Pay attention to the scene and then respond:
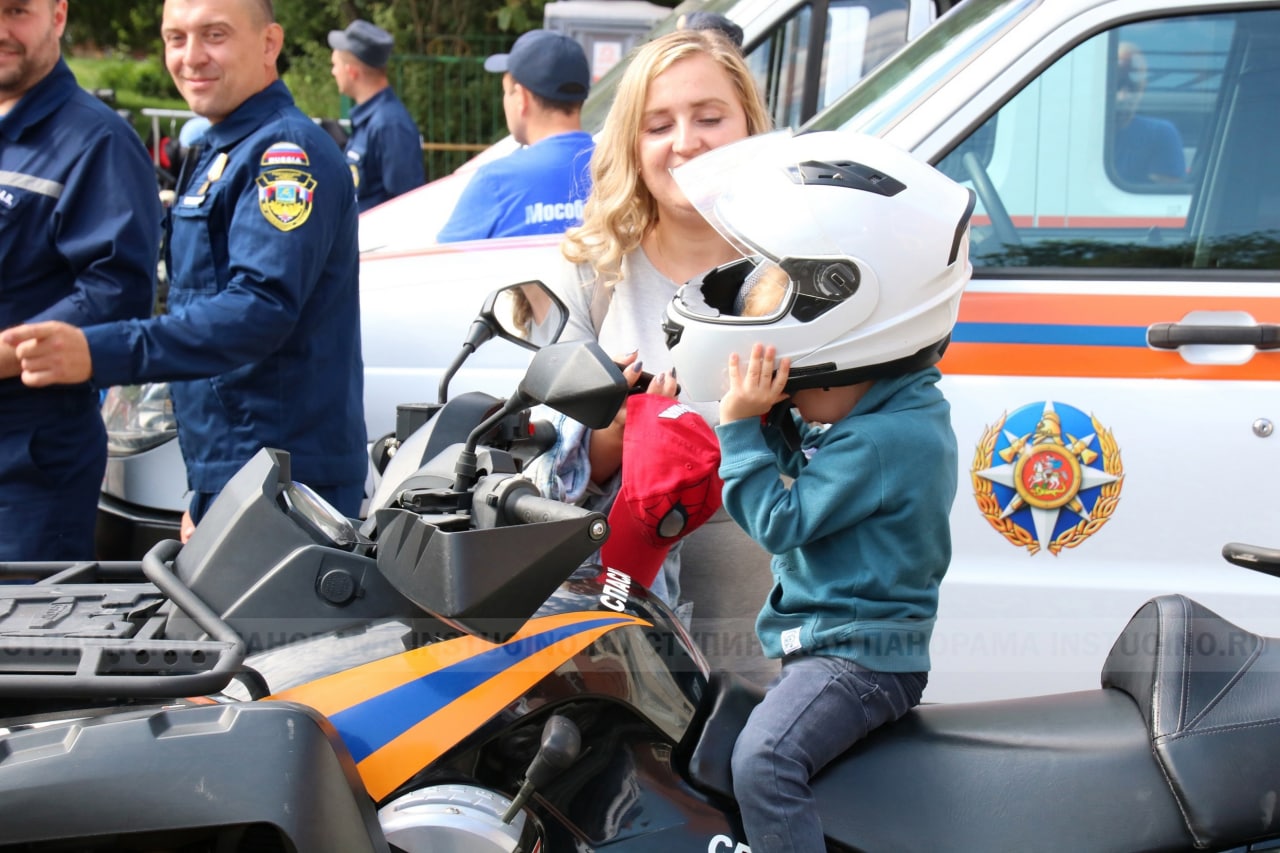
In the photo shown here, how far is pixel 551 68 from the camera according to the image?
16.0 feet

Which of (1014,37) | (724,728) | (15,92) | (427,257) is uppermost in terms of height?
(1014,37)

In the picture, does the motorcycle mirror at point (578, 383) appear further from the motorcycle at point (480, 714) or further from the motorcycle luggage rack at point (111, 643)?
the motorcycle luggage rack at point (111, 643)

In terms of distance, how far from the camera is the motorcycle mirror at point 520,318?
2.11 metres

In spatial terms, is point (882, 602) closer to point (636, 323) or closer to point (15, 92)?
point (636, 323)

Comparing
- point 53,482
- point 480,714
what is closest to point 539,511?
point 480,714

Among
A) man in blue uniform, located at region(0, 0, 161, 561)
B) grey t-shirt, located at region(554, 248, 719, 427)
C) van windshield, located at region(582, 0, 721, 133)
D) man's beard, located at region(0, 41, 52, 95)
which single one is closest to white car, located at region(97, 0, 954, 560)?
man in blue uniform, located at region(0, 0, 161, 561)

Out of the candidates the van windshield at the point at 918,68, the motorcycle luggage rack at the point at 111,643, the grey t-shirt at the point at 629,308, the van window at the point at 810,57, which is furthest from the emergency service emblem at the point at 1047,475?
the van window at the point at 810,57

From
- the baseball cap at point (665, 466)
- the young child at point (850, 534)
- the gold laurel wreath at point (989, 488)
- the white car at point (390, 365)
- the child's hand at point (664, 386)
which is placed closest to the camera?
the young child at point (850, 534)

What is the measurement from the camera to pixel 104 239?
10.4 ft

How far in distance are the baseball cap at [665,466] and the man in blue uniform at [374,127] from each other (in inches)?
240

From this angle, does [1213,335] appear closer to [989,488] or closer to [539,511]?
[989,488]

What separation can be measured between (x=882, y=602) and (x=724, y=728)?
1.05ft

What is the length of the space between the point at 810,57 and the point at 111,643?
4.14m

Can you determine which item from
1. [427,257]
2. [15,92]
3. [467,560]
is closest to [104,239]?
[15,92]
